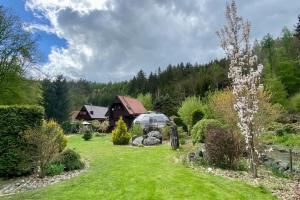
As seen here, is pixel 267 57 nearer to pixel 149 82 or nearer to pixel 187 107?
pixel 187 107

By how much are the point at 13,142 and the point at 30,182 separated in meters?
1.80

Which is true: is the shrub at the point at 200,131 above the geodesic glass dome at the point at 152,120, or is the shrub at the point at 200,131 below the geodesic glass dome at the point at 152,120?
below

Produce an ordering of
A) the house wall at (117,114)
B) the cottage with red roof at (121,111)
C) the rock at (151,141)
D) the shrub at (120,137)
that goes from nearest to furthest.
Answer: the rock at (151,141) → the shrub at (120,137) → the cottage with red roof at (121,111) → the house wall at (117,114)

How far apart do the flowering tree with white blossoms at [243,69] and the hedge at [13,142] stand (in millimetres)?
7221

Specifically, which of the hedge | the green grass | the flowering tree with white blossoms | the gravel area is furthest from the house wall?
the flowering tree with white blossoms

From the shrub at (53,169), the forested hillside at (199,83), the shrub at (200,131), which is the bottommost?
the shrub at (53,169)

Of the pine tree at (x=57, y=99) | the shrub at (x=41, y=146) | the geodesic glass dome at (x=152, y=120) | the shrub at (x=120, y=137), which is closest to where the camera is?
the shrub at (x=41, y=146)

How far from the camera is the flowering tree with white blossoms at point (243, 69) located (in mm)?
8414

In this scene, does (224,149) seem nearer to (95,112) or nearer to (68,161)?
(68,161)

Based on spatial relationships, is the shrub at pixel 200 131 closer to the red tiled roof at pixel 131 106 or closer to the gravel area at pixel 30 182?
the gravel area at pixel 30 182

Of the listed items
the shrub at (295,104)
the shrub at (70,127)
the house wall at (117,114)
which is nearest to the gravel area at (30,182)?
the shrub at (295,104)

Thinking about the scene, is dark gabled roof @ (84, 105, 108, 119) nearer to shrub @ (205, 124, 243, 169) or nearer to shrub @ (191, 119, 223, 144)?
shrub @ (191, 119, 223, 144)

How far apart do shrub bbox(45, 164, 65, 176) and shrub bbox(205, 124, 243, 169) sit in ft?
17.4

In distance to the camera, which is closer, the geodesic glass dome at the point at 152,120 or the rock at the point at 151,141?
the rock at the point at 151,141
